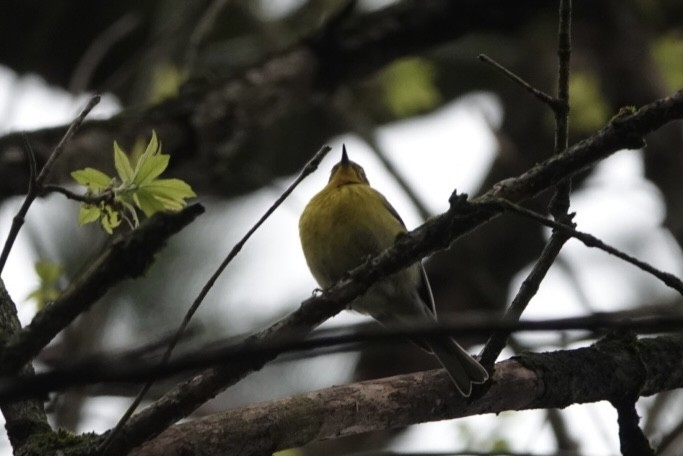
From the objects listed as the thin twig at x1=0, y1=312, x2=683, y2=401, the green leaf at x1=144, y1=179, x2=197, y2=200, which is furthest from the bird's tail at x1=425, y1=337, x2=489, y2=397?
the thin twig at x1=0, y1=312, x2=683, y2=401

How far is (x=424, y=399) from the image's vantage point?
113 inches

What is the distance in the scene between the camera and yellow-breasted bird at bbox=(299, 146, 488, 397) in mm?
4914

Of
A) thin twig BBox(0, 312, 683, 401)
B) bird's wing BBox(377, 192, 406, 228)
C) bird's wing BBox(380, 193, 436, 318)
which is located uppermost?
bird's wing BBox(377, 192, 406, 228)

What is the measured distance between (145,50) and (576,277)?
9.30 feet

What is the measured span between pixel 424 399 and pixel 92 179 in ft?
3.76

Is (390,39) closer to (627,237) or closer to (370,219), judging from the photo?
(370,219)

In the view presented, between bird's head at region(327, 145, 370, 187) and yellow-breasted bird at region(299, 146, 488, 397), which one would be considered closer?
yellow-breasted bird at region(299, 146, 488, 397)

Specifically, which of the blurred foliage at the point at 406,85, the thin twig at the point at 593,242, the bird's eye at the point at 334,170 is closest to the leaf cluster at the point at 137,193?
the thin twig at the point at 593,242

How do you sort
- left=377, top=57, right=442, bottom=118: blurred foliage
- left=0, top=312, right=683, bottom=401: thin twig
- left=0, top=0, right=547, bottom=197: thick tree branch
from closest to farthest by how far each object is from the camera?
left=0, top=312, right=683, bottom=401: thin twig, left=0, top=0, right=547, bottom=197: thick tree branch, left=377, top=57, right=442, bottom=118: blurred foliage

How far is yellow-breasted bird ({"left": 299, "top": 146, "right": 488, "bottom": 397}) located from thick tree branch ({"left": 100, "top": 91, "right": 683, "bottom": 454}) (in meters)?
2.07

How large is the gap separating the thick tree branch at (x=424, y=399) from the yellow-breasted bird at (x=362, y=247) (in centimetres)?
171

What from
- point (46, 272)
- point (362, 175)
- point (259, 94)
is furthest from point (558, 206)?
point (362, 175)

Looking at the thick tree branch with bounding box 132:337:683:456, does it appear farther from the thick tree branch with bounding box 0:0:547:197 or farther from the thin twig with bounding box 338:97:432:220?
the thick tree branch with bounding box 0:0:547:197

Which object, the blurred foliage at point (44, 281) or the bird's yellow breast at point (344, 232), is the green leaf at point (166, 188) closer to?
the blurred foliage at point (44, 281)
